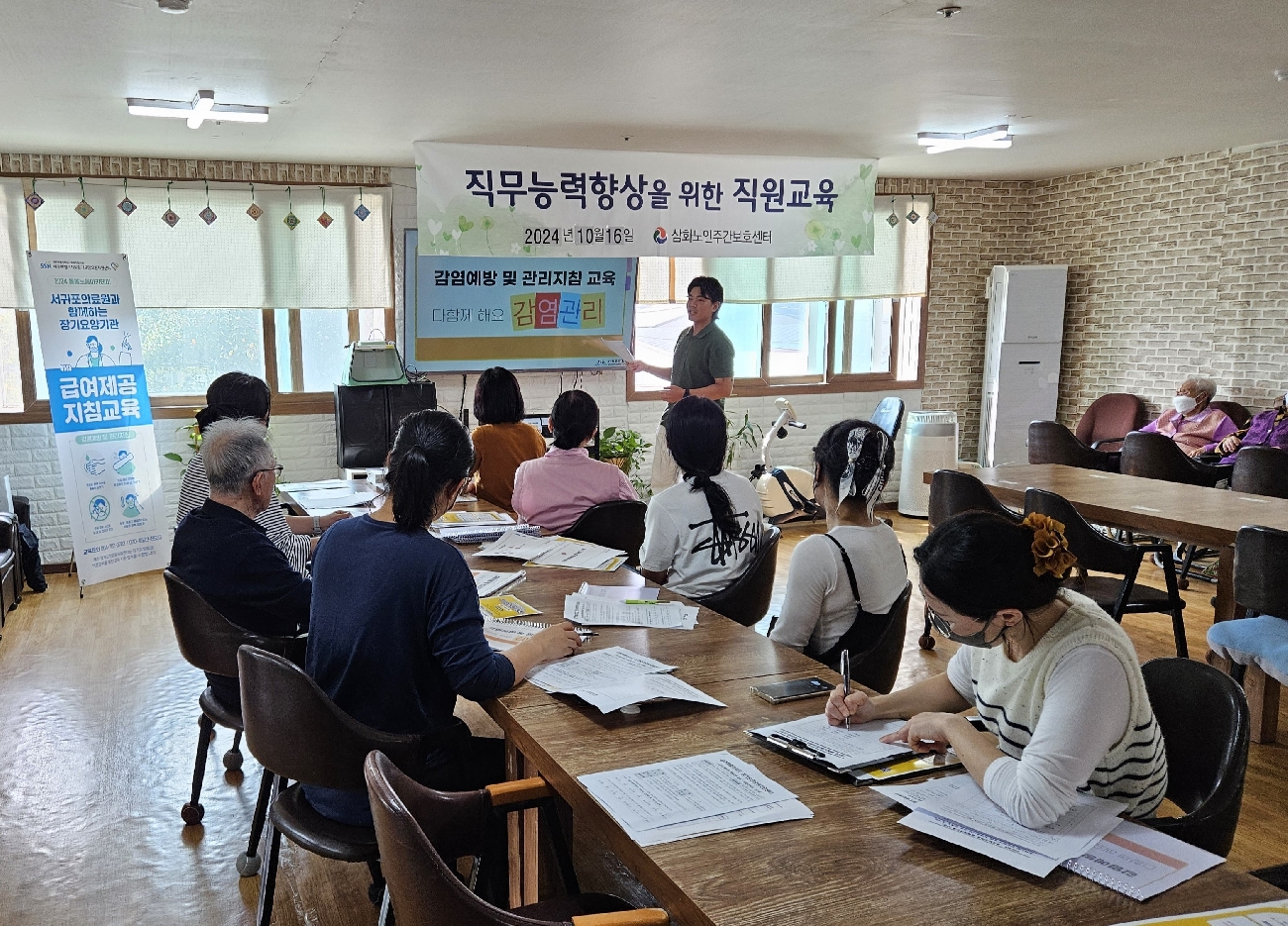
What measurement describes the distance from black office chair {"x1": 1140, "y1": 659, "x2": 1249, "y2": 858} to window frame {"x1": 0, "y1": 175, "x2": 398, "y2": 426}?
5.76 meters

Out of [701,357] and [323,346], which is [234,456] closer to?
[701,357]

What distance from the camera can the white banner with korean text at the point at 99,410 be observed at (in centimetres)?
605

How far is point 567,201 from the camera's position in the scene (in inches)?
229

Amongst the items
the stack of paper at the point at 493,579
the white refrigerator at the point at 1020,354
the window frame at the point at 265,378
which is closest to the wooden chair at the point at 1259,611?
the stack of paper at the point at 493,579

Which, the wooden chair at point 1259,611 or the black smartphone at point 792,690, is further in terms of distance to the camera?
the wooden chair at point 1259,611

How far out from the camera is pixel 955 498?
507 centimetres

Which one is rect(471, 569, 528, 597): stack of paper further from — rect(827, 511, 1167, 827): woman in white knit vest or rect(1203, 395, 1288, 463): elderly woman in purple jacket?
rect(1203, 395, 1288, 463): elderly woman in purple jacket

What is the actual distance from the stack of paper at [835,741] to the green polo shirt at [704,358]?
4109 mm

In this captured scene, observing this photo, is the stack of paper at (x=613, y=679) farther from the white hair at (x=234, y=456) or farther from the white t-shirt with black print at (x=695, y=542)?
the white hair at (x=234, y=456)

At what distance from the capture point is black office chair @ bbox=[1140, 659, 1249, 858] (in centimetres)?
181

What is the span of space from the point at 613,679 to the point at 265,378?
5.58 metres

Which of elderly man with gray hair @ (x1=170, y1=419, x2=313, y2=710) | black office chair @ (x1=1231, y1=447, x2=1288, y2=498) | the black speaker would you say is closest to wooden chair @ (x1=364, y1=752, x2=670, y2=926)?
elderly man with gray hair @ (x1=170, y1=419, x2=313, y2=710)

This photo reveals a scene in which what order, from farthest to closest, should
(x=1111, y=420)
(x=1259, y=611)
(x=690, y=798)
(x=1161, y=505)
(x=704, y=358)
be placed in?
1. (x=1111, y=420)
2. (x=704, y=358)
3. (x=1161, y=505)
4. (x=1259, y=611)
5. (x=690, y=798)

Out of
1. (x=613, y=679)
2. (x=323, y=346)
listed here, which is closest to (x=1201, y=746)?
(x=613, y=679)
